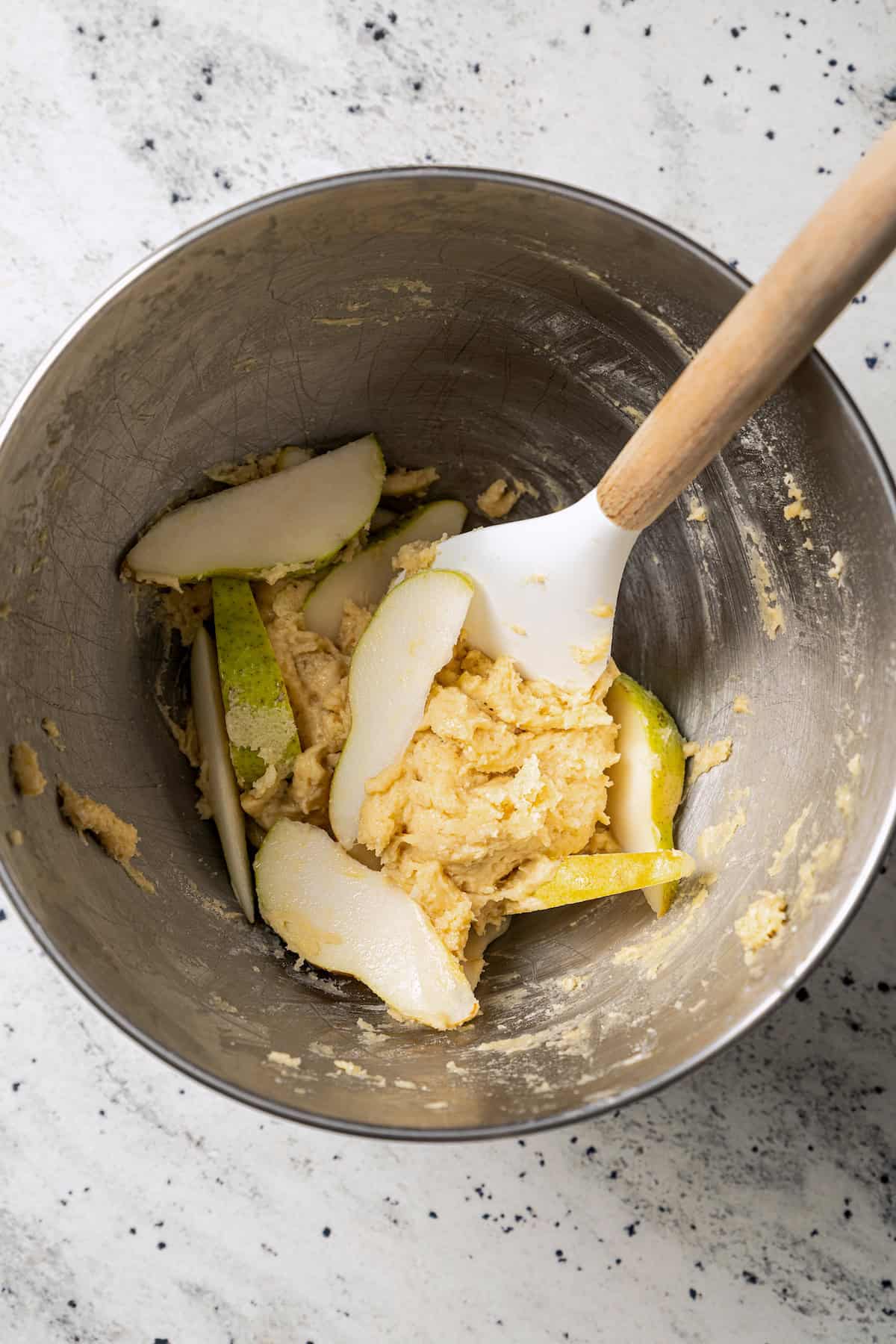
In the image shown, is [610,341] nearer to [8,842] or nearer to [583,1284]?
[8,842]

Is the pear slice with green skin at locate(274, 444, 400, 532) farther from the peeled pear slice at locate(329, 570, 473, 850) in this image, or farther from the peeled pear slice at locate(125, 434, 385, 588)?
the peeled pear slice at locate(329, 570, 473, 850)

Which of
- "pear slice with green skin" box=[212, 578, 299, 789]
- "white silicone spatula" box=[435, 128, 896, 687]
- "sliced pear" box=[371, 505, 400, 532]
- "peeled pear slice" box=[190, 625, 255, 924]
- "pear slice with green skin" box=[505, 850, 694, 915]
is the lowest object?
"peeled pear slice" box=[190, 625, 255, 924]

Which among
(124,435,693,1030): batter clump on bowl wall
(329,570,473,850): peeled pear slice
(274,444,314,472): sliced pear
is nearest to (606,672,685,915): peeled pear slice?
(124,435,693,1030): batter clump on bowl wall

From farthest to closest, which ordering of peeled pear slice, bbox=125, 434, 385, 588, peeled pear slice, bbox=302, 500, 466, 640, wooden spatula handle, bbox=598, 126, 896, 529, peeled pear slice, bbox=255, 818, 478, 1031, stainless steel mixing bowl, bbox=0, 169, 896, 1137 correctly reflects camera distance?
peeled pear slice, bbox=302, 500, 466, 640, peeled pear slice, bbox=125, 434, 385, 588, peeled pear slice, bbox=255, 818, 478, 1031, stainless steel mixing bowl, bbox=0, 169, 896, 1137, wooden spatula handle, bbox=598, 126, 896, 529

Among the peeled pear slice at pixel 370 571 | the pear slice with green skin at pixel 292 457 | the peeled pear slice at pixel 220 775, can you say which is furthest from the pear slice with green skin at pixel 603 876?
the pear slice with green skin at pixel 292 457

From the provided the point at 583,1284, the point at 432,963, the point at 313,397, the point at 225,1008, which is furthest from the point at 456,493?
the point at 583,1284

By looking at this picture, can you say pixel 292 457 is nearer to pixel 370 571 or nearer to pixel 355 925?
pixel 370 571

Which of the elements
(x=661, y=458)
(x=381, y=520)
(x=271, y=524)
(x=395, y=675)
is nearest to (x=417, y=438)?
(x=381, y=520)
